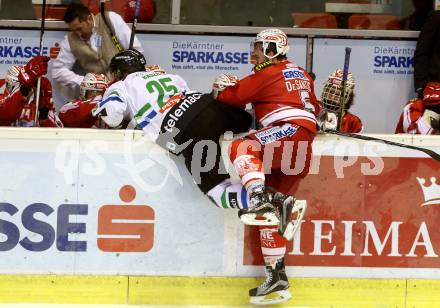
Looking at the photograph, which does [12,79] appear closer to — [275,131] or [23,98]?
[23,98]

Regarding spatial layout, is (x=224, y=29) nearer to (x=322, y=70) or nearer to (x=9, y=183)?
(x=322, y=70)

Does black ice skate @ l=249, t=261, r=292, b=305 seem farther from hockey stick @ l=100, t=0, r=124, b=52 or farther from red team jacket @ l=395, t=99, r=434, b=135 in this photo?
hockey stick @ l=100, t=0, r=124, b=52

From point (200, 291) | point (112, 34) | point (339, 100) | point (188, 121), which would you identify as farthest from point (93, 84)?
point (200, 291)

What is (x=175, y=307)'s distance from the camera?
5699mm

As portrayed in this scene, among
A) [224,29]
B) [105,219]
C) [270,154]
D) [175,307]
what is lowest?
[175,307]

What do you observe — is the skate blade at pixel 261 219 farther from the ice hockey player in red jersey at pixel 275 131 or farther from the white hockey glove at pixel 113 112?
the white hockey glove at pixel 113 112

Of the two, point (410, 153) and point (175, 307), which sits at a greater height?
point (410, 153)

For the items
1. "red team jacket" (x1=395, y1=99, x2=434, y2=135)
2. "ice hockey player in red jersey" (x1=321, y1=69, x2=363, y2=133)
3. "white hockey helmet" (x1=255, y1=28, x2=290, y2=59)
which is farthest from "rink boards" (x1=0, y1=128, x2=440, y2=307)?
"red team jacket" (x1=395, y1=99, x2=434, y2=135)

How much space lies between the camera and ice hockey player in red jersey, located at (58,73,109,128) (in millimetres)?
6656

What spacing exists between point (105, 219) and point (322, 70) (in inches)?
102

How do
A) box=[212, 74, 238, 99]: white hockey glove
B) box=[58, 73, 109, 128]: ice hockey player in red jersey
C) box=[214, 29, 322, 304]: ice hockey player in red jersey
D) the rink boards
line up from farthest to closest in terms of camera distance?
box=[212, 74, 238, 99]: white hockey glove, box=[58, 73, 109, 128]: ice hockey player in red jersey, the rink boards, box=[214, 29, 322, 304]: ice hockey player in red jersey

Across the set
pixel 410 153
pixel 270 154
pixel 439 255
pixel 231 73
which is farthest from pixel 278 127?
pixel 231 73

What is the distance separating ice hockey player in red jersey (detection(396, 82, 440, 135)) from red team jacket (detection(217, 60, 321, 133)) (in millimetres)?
1432

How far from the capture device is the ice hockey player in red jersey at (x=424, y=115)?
6914mm
